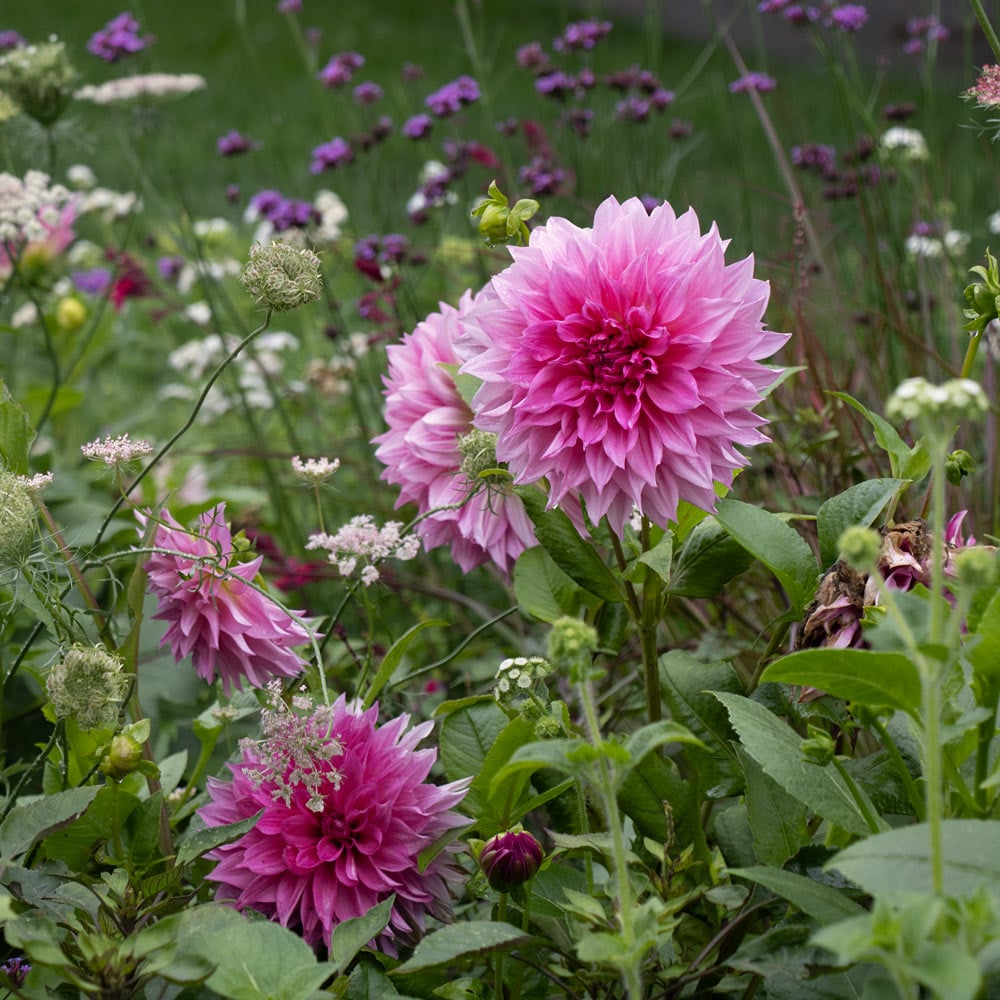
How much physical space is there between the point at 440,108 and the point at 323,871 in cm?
134

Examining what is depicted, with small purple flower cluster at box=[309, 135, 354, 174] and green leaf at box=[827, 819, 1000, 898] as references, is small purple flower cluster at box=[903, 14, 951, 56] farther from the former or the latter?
green leaf at box=[827, 819, 1000, 898]

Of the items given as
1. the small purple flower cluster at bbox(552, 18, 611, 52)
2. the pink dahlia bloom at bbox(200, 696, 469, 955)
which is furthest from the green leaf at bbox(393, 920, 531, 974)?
the small purple flower cluster at bbox(552, 18, 611, 52)

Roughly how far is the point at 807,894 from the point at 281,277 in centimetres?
53

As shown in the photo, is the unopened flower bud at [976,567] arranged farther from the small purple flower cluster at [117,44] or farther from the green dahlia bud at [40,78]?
the small purple flower cluster at [117,44]

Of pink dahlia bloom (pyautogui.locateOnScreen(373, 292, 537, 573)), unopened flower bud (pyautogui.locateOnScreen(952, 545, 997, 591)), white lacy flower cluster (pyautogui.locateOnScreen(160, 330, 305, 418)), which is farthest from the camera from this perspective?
white lacy flower cluster (pyautogui.locateOnScreen(160, 330, 305, 418))

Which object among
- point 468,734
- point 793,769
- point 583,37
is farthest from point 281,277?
point 583,37

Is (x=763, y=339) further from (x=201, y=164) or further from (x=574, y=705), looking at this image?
(x=201, y=164)

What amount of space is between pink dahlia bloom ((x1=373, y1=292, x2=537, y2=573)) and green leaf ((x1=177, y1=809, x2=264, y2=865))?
307 mm

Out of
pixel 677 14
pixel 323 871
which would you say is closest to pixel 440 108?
pixel 323 871

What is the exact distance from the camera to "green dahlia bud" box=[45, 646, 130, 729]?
791 millimetres

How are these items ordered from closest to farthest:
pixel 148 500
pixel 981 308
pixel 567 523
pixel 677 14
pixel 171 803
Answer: pixel 981 308 < pixel 567 523 < pixel 171 803 < pixel 148 500 < pixel 677 14

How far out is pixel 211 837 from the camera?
861 mm

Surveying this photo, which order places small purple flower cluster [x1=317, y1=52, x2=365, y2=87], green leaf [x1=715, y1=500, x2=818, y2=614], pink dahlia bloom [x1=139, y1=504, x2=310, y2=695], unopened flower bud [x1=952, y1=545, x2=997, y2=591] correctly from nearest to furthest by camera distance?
1. unopened flower bud [x1=952, y1=545, x2=997, y2=591]
2. green leaf [x1=715, y1=500, x2=818, y2=614]
3. pink dahlia bloom [x1=139, y1=504, x2=310, y2=695]
4. small purple flower cluster [x1=317, y1=52, x2=365, y2=87]

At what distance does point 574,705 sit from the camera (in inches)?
52.9
